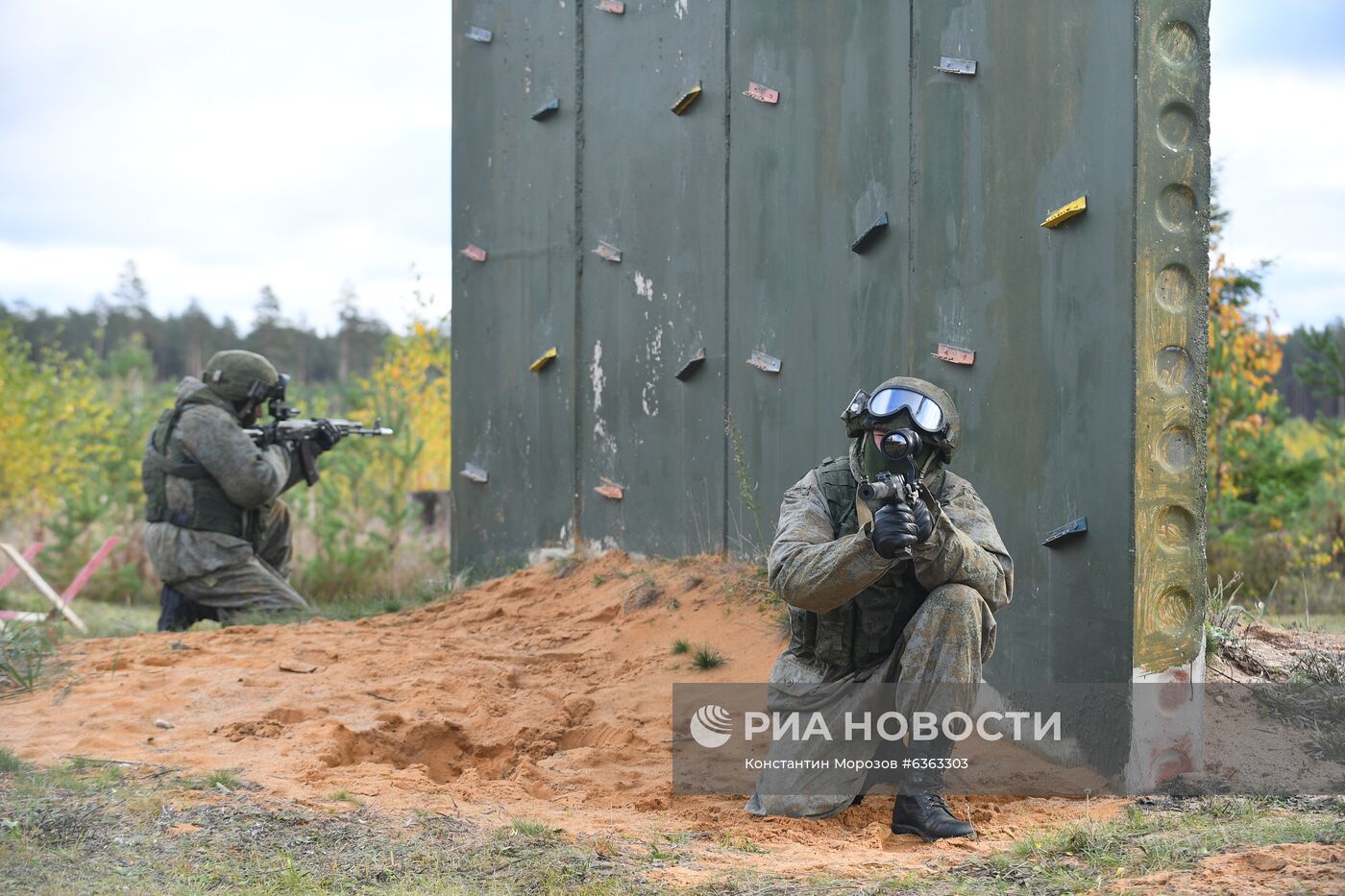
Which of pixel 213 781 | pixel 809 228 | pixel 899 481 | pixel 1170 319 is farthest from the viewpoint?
pixel 809 228

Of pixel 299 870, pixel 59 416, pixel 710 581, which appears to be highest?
pixel 59 416

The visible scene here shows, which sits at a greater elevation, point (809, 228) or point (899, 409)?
point (809, 228)

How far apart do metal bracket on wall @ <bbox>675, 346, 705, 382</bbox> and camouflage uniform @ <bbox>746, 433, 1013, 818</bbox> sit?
2.58 m

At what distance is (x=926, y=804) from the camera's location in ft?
13.1

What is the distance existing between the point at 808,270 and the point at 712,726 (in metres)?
2.17

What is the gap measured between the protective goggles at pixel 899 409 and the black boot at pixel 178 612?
5338 mm

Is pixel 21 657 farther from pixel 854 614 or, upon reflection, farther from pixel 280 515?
pixel 854 614

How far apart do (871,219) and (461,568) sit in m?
4.20

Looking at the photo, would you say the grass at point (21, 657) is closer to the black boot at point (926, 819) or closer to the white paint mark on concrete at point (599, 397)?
the white paint mark on concrete at point (599, 397)

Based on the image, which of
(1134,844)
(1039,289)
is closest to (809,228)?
(1039,289)

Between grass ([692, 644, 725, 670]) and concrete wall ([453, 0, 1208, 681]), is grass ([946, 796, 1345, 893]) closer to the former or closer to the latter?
concrete wall ([453, 0, 1208, 681])

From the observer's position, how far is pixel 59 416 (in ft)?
43.5

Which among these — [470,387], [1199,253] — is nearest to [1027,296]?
[1199,253]

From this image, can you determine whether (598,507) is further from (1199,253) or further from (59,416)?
(59,416)
